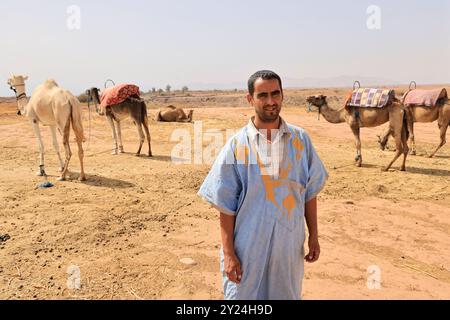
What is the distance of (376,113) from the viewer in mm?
8883

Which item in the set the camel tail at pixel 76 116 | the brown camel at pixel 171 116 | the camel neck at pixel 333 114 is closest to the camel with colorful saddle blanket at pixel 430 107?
the camel neck at pixel 333 114

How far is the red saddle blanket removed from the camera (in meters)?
10.1

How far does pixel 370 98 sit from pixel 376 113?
1.31 feet

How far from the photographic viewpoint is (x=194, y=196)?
6.60 metres

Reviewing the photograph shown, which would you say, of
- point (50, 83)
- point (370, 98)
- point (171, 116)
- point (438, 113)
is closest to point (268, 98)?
point (50, 83)

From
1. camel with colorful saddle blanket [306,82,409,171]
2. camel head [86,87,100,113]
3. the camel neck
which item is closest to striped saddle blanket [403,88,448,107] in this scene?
camel with colorful saddle blanket [306,82,409,171]

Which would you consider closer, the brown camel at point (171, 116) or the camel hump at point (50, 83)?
the camel hump at point (50, 83)

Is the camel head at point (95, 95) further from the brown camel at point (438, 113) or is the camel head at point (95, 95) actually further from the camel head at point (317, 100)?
the brown camel at point (438, 113)

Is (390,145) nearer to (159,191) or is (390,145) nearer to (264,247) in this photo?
(159,191)

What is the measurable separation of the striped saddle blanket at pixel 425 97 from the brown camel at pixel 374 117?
5.79 feet

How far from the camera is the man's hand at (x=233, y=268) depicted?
222cm

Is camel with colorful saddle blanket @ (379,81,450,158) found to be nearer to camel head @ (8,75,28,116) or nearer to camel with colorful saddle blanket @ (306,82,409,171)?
camel with colorful saddle blanket @ (306,82,409,171)

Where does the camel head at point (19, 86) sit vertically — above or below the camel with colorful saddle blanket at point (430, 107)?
above

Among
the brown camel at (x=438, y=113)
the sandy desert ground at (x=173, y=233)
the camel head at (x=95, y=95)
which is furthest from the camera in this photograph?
the camel head at (x=95, y=95)
